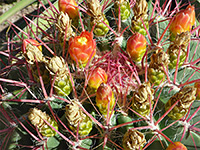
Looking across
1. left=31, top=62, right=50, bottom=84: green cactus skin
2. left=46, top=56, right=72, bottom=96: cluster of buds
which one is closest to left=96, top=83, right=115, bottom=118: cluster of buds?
left=46, top=56, right=72, bottom=96: cluster of buds

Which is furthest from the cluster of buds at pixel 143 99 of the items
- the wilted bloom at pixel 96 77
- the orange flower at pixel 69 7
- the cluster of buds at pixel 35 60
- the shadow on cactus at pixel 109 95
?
the orange flower at pixel 69 7

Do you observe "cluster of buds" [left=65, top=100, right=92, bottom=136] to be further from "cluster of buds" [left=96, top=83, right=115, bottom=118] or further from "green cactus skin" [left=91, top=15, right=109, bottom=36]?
"green cactus skin" [left=91, top=15, right=109, bottom=36]

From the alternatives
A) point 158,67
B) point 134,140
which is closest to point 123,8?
point 158,67

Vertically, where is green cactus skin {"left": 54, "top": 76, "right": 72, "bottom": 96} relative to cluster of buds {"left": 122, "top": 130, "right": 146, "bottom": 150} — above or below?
above

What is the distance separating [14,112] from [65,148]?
1.03 feet

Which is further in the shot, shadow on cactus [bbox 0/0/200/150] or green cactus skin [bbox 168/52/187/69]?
green cactus skin [bbox 168/52/187/69]

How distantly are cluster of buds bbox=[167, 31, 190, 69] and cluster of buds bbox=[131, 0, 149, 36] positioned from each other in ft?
0.49

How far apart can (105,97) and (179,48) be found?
31cm

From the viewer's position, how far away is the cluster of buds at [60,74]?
648 millimetres

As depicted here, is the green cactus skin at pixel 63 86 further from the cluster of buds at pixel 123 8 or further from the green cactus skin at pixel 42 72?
the cluster of buds at pixel 123 8

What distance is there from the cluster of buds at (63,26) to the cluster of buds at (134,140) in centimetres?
42

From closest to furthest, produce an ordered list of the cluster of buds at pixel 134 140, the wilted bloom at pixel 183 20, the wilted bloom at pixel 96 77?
the cluster of buds at pixel 134 140, the wilted bloom at pixel 96 77, the wilted bloom at pixel 183 20

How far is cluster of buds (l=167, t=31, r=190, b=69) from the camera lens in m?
0.71

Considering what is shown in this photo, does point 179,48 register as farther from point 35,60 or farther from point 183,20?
point 35,60
